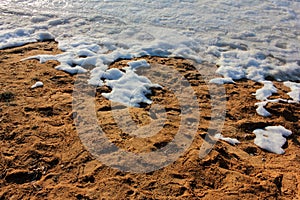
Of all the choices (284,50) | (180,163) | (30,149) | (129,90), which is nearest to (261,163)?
(180,163)

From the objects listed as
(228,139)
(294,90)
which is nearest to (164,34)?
(294,90)

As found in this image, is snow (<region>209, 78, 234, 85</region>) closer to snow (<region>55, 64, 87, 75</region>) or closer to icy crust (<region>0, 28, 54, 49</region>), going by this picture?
snow (<region>55, 64, 87, 75</region>)

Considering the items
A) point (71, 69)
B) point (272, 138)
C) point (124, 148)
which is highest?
point (71, 69)

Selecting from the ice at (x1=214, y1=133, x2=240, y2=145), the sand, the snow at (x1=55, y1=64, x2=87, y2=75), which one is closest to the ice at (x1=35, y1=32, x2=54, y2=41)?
the snow at (x1=55, y1=64, x2=87, y2=75)

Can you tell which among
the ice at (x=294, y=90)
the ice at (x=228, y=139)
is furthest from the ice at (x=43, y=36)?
the ice at (x=294, y=90)

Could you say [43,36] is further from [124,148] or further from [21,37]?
[124,148]

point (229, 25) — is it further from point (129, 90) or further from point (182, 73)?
point (129, 90)

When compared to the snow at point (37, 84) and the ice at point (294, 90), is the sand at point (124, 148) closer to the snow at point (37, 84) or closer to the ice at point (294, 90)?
the snow at point (37, 84)
